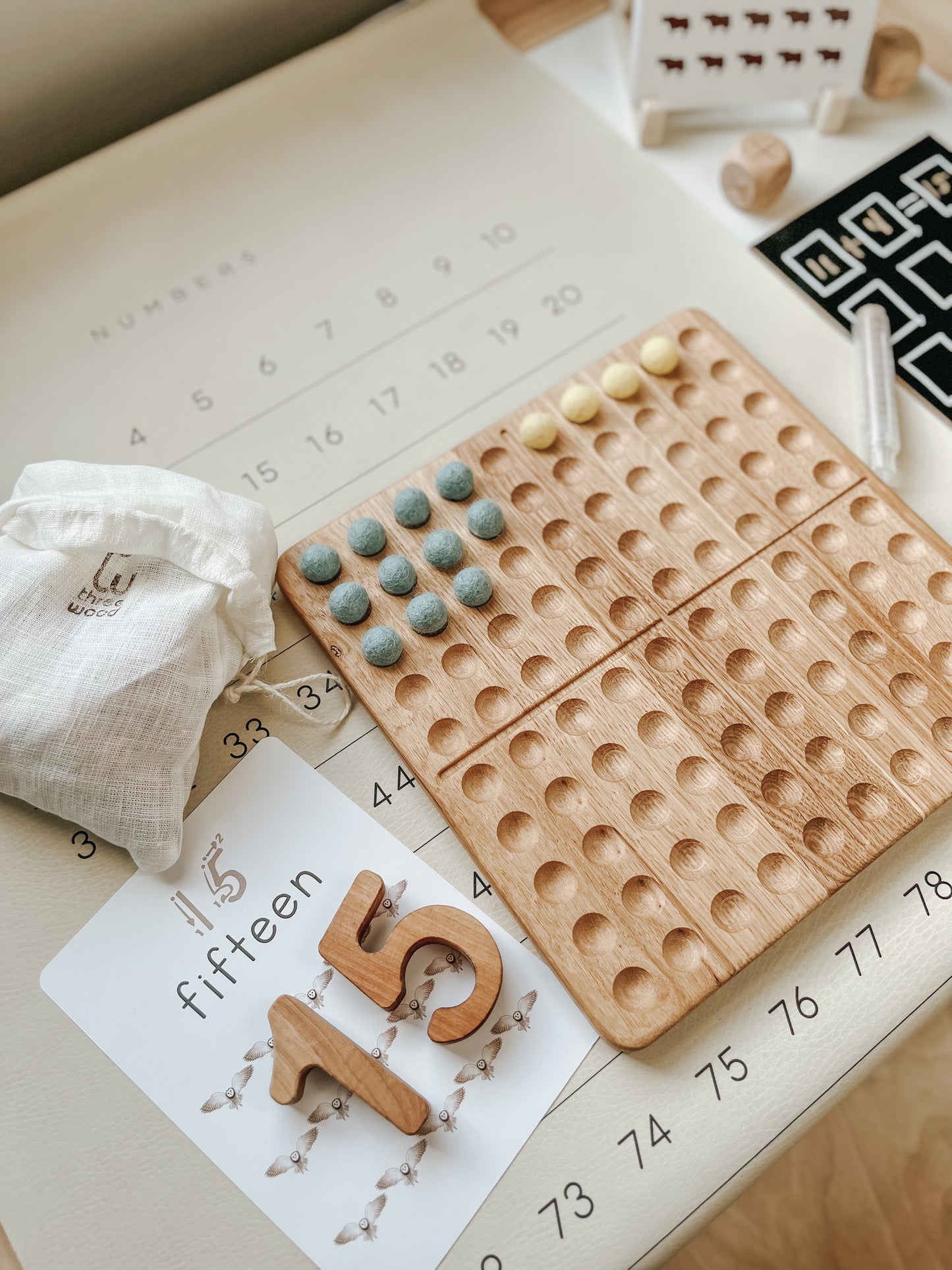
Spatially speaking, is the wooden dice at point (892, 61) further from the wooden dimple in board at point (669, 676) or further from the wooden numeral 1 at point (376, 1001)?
the wooden numeral 1 at point (376, 1001)

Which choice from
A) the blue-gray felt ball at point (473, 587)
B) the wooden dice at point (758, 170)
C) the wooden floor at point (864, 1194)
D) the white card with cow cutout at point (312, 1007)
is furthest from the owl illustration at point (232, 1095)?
the wooden dice at point (758, 170)

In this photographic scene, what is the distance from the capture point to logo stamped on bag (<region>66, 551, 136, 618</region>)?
656 mm

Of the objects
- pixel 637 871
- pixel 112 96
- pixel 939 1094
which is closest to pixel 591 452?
pixel 637 871

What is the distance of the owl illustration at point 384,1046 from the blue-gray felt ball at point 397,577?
296 mm

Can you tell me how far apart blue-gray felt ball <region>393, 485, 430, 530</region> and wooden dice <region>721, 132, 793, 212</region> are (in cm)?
42

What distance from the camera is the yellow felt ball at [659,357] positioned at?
77 cm

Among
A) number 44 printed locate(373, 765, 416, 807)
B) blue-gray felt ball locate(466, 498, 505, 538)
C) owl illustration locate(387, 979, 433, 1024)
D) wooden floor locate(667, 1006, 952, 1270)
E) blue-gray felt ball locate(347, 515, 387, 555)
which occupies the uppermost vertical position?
blue-gray felt ball locate(347, 515, 387, 555)

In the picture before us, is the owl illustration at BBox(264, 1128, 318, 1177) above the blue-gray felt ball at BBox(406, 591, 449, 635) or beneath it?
beneath

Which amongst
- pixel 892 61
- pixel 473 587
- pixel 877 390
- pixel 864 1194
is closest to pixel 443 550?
pixel 473 587

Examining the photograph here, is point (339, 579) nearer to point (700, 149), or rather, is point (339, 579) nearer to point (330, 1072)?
point (330, 1072)

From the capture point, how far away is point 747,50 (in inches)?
33.8

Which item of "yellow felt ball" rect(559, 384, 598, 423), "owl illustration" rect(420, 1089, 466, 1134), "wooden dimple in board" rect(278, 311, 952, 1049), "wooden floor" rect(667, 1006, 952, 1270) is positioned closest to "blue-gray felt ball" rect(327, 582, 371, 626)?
"wooden dimple in board" rect(278, 311, 952, 1049)

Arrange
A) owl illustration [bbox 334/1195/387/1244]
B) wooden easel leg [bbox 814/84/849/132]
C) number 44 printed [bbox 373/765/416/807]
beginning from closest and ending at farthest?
owl illustration [bbox 334/1195/387/1244]
number 44 printed [bbox 373/765/416/807]
wooden easel leg [bbox 814/84/849/132]

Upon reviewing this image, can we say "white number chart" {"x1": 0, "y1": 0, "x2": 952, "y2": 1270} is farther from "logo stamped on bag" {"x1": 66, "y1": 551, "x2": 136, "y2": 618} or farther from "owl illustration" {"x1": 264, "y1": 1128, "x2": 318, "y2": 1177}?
"logo stamped on bag" {"x1": 66, "y1": 551, "x2": 136, "y2": 618}
